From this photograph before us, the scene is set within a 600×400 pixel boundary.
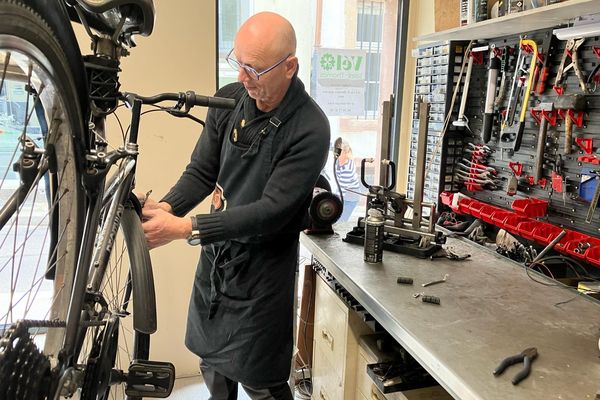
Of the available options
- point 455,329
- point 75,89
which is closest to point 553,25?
point 455,329

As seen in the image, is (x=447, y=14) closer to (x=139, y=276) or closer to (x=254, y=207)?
(x=254, y=207)

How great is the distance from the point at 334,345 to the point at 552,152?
1.11 m

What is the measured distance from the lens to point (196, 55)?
2336 mm

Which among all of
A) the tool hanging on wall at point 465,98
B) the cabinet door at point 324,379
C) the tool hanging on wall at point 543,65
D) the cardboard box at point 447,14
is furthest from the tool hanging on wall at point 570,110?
the cabinet door at point 324,379

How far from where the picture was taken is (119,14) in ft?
3.25

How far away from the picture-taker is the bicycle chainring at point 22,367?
0.74m

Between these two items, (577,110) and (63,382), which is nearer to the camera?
(63,382)

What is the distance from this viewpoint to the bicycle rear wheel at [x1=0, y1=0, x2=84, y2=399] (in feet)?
2.51

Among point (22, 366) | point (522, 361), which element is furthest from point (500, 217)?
point (22, 366)

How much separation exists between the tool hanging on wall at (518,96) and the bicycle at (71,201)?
1329 millimetres

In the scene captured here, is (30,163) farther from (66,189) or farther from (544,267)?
(544,267)

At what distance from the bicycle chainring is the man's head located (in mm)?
955

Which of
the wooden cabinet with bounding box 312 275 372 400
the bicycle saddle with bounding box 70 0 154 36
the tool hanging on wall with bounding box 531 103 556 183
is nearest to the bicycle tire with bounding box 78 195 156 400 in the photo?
the bicycle saddle with bounding box 70 0 154 36

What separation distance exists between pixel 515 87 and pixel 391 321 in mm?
1200
